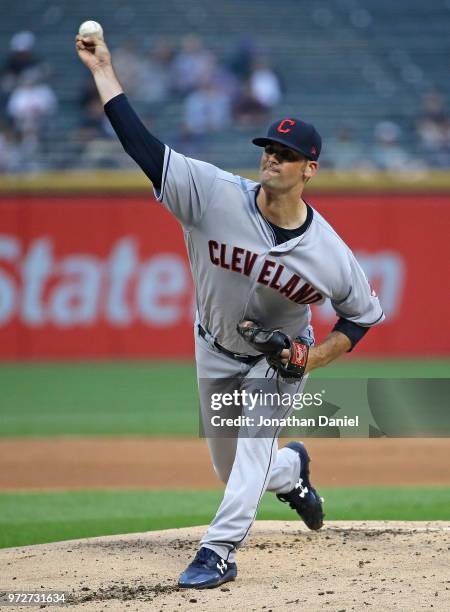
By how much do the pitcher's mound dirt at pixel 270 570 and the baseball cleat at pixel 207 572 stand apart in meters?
0.04

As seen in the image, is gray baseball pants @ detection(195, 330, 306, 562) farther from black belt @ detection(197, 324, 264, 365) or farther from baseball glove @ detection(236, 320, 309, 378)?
baseball glove @ detection(236, 320, 309, 378)

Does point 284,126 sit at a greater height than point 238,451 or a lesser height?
greater

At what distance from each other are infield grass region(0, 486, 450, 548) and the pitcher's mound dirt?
70 cm

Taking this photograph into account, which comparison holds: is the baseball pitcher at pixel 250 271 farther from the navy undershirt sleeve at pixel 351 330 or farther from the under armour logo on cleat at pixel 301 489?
the under armour logo on cleat at pixel 301 489

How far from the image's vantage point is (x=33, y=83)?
15664 millimetres

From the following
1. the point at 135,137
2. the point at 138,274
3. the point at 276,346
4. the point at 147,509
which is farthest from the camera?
the point at 138,274

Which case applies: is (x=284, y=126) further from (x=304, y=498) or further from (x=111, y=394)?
(x=111, y=394)

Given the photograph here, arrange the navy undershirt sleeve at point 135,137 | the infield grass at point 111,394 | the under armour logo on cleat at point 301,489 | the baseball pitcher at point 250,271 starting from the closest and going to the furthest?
the navy undershirt sleeve at point 135,137 < the baseball pitcher at point 250,271 < the under armour logo on cleat at point 301,489 < the infield grass at point 111,394

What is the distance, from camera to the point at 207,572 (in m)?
4.55

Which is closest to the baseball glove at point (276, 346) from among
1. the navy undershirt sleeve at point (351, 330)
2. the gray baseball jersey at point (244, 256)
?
the gray baseball jersey at point (244, 256)

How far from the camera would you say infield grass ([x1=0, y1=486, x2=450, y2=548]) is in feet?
21.2

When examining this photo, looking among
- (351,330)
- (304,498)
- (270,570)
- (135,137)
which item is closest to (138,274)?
(304,498)

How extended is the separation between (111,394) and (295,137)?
7.96 m

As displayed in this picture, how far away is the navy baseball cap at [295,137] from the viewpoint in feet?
15.3
